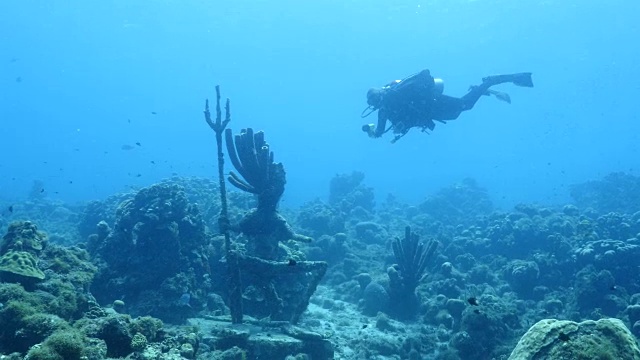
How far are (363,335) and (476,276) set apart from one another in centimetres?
635

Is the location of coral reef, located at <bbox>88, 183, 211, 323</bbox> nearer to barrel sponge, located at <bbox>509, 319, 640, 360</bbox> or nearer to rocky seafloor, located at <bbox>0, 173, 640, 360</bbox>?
rocky seafloor, located at <bbox>0, 173, 640, 360</bbox>

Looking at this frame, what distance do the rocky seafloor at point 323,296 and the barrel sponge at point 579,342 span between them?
0.02 meters

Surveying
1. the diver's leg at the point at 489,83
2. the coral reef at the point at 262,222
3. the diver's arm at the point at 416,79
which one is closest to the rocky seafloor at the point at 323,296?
the coral reef at the point at 262,222

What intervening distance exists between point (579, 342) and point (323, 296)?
32.9 ft

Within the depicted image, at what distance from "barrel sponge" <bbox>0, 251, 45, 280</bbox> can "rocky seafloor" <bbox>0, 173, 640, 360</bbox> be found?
0.03 m

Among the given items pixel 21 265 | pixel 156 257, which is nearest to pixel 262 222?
pixel 156 257

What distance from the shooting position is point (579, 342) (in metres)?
5.11

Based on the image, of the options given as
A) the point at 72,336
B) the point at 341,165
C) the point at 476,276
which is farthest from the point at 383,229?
the point at 341,165

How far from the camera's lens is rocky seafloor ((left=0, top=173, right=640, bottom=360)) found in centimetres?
567

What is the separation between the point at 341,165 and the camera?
164250 millimetres

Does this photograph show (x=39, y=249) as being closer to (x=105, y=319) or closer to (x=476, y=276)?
(x=105, y=319)

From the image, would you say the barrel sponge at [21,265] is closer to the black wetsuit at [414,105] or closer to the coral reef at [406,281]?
the coral reef at [406,281]

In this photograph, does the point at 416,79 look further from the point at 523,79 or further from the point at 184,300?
the point at 184,300

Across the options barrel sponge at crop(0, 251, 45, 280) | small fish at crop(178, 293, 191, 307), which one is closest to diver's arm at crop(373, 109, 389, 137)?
small fish at crop(178, 293, 191, 307)
